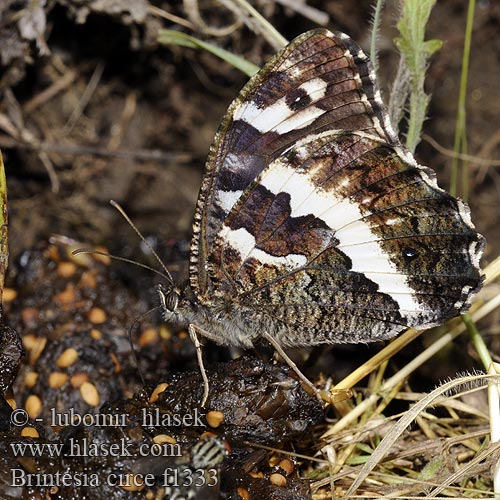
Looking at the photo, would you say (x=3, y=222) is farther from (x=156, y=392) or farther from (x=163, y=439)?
(x=163, y=439)

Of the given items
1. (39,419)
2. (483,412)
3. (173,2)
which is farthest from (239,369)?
(173,2)

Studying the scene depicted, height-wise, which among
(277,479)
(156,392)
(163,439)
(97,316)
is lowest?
(277,479)

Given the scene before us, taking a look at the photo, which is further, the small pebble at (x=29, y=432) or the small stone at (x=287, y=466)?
the small stone at (x=287, y=466)

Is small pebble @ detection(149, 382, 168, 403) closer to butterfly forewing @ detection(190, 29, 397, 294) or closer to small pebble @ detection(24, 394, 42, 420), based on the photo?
A: butterfly forewing @ detection(190, 29, 397, 294)

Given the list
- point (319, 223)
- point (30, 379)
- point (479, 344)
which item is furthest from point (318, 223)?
point (30, 379)

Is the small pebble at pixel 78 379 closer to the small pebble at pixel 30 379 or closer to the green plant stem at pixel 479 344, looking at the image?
the small pebble at pixel 30 379

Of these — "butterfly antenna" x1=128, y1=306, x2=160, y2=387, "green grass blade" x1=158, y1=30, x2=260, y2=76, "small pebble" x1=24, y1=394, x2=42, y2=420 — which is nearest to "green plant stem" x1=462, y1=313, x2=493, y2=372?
"butterfly antenna" x1=128, y1=306, x2=160, y2=387

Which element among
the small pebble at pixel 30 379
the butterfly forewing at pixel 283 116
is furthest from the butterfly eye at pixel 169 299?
the small pebble at pixel 30 379
